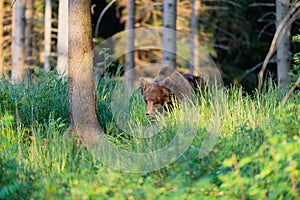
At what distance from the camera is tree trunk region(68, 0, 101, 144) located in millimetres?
7465

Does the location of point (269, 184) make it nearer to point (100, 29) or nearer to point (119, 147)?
point (119, 147)

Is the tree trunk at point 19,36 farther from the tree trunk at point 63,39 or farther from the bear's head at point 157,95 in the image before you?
the bear's head at point 157,95

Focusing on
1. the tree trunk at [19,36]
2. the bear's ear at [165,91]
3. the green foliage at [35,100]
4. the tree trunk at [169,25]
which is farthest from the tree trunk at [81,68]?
the tree trunk at [19,36]

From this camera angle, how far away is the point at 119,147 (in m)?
7.02

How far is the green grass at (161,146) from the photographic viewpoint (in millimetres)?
5156

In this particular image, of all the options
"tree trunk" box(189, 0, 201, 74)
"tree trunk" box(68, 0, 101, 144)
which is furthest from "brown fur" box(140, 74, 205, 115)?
"tree trunk" box(189, 0, 201, 74)

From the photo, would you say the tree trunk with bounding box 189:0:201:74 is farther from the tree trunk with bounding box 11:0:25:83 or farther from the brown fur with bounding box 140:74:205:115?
the brown fur with bounding box 140:74:205:115

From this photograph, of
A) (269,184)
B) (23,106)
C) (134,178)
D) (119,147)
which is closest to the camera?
(269,184)

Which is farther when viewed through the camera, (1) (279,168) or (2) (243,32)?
(2) (243,32)

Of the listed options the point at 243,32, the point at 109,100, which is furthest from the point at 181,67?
the point at 109,100

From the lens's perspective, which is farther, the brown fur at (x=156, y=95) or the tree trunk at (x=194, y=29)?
the tree trunk at (x=194, y=29)

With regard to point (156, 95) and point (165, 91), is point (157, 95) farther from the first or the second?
point (165, 91)

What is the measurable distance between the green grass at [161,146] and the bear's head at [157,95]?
21cm

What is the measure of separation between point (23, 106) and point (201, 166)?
3.37 meters
